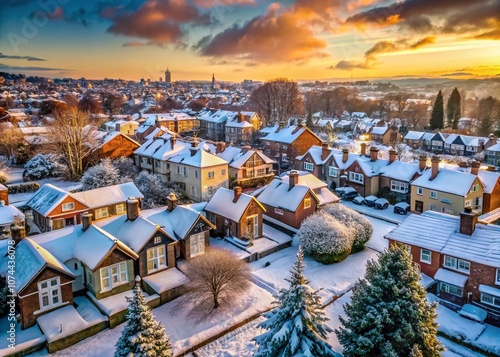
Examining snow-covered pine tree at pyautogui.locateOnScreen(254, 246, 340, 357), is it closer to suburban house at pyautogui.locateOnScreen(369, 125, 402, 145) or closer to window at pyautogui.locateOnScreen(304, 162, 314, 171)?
window at pyautogui.locateOnScreen(304, 162, 314, 171)

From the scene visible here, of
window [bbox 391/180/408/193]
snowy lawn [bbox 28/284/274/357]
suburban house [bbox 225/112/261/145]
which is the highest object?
suburban house [bbox 225/112/261/145]

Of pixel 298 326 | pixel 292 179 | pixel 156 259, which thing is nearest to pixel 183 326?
pixel 156 259

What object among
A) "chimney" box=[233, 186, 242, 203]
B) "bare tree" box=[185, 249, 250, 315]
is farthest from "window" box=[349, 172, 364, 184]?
"bare tree" box=[185, 249, 250, 315]

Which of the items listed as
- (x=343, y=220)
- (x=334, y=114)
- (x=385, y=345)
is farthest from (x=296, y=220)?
(x=334, y=114)

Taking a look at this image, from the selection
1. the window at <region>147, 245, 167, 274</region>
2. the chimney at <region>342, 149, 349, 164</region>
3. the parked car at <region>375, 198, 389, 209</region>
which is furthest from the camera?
the chimney at <region>342, 149, 349, 164</region>

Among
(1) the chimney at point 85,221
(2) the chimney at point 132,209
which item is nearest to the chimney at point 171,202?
(2) the chimney at point 132,209

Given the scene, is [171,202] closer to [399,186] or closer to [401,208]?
[401,208]
